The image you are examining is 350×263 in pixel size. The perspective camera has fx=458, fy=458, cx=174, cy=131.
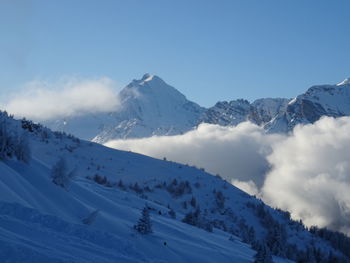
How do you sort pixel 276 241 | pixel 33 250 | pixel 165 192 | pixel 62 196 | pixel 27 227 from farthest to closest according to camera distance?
1. pixel 165 192
2. pixel 276 241
3. pixel 62 196
4. pixel 27 227
5. pixel 33 250

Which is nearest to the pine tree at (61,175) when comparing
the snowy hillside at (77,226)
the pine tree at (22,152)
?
the snowy hillside at (77,226)

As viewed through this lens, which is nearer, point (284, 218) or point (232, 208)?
point (232, 208)

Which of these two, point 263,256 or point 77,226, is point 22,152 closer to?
point 77,226

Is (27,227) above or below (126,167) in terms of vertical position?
below

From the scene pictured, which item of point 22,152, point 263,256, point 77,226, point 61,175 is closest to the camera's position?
point 77,226

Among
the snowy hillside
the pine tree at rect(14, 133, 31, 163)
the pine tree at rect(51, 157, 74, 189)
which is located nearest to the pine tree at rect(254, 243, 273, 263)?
the snowy hillside

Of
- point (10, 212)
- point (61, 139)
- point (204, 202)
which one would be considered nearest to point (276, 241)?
point (204, 202)

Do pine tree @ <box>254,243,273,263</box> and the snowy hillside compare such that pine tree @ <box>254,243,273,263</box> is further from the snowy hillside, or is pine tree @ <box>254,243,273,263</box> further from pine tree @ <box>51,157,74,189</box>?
pine tree @ <box>51,157,74,189</box>

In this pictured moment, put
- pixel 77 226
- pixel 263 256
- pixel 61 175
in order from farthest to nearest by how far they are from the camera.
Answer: pixel 61 175, pixel 263 256, pixel 77 226

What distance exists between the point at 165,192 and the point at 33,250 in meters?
95.9

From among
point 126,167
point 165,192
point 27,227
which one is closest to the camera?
point 27,227

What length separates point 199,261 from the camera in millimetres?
30000

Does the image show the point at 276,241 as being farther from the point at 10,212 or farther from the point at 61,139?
the point at 61,139

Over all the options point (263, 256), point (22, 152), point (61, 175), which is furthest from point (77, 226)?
point (263, 256)
